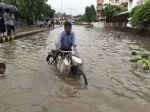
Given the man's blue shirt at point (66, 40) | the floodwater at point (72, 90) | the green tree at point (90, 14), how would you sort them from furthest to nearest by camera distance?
the green tree at point (90, 14), the man's blue shirt at point (66, 40), the floodwater at point (72, 90)

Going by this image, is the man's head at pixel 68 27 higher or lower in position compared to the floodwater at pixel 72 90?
higher

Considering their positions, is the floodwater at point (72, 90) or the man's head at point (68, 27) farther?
the man's head at point (68, 27)

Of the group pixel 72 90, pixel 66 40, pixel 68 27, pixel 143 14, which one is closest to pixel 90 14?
pixel 143 14

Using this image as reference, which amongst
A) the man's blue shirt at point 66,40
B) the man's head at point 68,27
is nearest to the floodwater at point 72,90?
the man's blue shirt at point 66,40

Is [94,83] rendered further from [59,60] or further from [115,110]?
[115,110]

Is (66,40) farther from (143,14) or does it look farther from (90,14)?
(90,14)

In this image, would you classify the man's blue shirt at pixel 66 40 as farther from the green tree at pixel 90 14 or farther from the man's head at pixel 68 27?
the green tree at pixel 90 14

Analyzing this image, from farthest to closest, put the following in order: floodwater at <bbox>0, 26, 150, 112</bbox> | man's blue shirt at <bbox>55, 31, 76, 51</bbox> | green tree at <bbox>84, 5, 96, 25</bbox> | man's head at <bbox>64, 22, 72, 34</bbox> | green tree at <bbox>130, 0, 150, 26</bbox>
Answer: green tree at <bbox>84, 5, 96, 25</bbox> → green tree at <bbox>130, 0, 150, 26</bbox> → man's blue shirt at <bbox>55, 31, 76, 51</bbox> → man's head at <bbox>64, 22, 72, 34</bbox> → floodwater at <bbox>0, 26, 150, 112</bbox>

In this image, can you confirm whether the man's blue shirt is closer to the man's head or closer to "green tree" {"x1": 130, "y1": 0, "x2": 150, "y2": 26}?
the man's head

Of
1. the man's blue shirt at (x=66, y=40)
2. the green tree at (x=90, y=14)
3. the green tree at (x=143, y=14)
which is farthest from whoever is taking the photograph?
the green tree at (x=90, y=14)

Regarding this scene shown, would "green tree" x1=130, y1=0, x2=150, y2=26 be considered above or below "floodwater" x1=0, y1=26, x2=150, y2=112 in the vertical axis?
above

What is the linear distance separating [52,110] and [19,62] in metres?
6.41


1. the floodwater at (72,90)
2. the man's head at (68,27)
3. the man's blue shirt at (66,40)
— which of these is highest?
the man's head at (68,27)

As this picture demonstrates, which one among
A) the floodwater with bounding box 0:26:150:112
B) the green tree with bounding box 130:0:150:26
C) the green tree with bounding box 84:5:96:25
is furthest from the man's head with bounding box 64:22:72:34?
the green tree with bounding box 84:5:96:25
